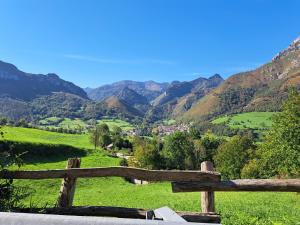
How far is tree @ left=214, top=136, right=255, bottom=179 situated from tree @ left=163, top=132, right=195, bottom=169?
1242cm

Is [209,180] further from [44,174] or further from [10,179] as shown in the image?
[10,179]

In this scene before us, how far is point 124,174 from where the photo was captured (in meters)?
10.1

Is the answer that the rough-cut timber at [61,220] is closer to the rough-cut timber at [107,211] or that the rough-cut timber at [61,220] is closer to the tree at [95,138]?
the rough-cut timber at [107,211]

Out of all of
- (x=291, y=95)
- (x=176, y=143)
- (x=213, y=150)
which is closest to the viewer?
(x=291, y=95)

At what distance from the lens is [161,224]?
5152 millimetres

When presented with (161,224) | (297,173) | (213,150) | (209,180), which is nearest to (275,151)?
(297,173)

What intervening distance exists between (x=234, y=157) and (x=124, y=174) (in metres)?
86.3

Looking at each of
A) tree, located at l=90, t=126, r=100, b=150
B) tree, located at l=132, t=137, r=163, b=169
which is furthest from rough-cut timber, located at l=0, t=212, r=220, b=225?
tree, located at l=90, t=126, r=100, b=150

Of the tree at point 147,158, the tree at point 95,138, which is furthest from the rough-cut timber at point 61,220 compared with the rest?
the tree at point 95,138

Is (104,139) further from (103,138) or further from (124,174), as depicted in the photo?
(124,174)

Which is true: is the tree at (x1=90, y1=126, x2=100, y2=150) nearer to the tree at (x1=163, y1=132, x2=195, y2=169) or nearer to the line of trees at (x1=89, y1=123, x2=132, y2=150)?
the line of trees at (x1=89, y1=123, x2=132, y2=150)

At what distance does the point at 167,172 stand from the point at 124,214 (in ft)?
4.69

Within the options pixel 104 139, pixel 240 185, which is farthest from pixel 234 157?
pixel 240 185

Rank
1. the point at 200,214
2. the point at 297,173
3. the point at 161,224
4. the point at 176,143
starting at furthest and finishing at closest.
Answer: the point at 176,143 → the point at 297,173 → the point at 200,214 → the point at 161,224
